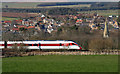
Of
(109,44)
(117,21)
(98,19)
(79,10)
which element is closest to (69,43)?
(109,44)

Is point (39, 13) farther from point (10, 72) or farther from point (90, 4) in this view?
point (10, 72)

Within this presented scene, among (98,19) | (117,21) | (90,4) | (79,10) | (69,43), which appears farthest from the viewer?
(90,4)

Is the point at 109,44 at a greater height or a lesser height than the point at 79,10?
lesser

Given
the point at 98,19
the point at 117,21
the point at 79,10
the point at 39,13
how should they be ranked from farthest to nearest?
1. the point at 79,10
2. the point at 39,13
3. the point at 98,19
4. the point at 117,21

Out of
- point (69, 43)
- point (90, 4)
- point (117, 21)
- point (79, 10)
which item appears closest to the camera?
point (69, 43)

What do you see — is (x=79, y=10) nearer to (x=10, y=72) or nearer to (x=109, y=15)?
(x=109, y=15)

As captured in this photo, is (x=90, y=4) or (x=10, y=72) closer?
(x=10, y=72)

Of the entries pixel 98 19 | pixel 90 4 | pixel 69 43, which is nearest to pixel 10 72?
pixel 69 43

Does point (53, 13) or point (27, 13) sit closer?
point (27, 13)

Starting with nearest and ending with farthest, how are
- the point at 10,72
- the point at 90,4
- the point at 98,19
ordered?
the point at 10,72 < the point at 98,19 < the point at 90,4
